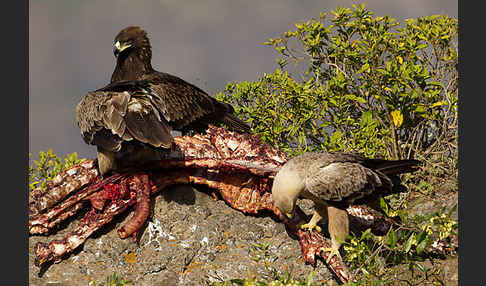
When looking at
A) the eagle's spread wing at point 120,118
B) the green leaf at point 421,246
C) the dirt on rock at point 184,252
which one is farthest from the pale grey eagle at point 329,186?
the eagle's spread wing at point 120,118

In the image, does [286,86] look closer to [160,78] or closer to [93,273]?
[160,78]

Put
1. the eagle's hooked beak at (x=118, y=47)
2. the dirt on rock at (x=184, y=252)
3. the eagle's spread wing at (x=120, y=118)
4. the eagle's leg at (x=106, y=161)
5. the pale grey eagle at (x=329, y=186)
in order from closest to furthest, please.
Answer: the dirt on rock at (x=184, y=252)
the pale grey eagle at (x=329, y=186)
the eagle's spread wing at (x=120, y=118)
the eagle's leg at (x=106, y=161)
the eagle's hooked beak at (x=118, y=47)

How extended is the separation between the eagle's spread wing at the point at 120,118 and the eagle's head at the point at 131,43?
7.68 feet

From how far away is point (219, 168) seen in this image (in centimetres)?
613

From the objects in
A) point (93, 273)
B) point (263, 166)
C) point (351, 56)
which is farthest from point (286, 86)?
point (93, 273)

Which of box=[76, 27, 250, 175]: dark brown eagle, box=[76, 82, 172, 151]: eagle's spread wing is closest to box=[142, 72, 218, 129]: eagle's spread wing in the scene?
box=[76, 27, 250, 175]: dark brown eagle

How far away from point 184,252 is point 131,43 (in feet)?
15.7

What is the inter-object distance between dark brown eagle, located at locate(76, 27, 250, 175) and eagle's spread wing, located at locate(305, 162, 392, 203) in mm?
1735

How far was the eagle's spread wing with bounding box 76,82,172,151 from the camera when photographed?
606cm

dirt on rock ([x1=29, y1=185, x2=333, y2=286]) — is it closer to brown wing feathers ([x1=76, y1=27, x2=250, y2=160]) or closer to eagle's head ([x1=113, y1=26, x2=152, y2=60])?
brown wing feathers ([x1=76, y1=27, x2=250, y2=160])

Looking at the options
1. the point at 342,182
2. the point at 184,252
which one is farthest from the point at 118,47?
the point at 342,182

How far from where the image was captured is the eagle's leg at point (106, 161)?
645 cm

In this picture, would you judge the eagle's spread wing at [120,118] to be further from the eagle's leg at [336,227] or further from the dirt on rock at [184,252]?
the eagle's leg at [336,227]

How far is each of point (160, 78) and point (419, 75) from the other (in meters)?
4.48
